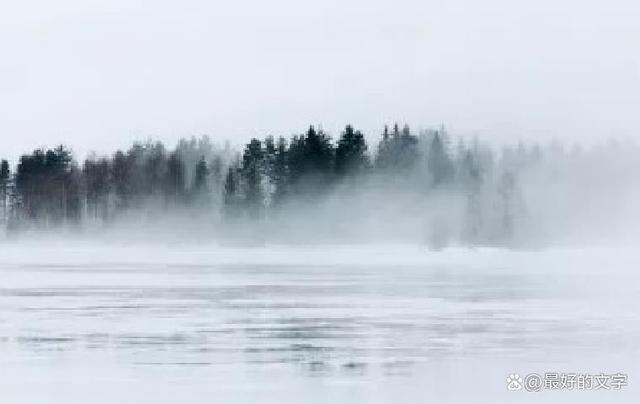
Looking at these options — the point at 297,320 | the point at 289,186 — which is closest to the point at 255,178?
the point at 289,186

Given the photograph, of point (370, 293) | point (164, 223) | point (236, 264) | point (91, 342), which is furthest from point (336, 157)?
point (91, 342)

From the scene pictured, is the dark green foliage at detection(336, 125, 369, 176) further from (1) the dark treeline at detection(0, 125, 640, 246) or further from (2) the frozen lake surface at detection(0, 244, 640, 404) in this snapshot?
(2) the frozen lake surface at detection(0, 244, 640, 404)

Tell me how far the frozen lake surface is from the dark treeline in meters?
54.9

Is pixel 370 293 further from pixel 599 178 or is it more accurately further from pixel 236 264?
pixel 599 178

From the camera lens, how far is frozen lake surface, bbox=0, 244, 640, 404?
542 inches

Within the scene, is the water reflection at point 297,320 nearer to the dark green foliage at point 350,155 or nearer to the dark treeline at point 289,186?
the dark treeline at point 289,186

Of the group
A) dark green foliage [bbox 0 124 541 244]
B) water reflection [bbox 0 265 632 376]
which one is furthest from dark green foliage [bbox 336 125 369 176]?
water reflection [bbox 0 265 632 376]

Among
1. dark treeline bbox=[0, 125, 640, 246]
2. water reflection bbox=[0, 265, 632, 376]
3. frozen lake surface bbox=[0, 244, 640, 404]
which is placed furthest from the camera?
dark treeline bbox=[0, 125, 640, 246]

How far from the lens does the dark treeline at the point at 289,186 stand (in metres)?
95.6

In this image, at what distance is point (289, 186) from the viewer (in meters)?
99.7

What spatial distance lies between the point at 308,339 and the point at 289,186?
267ft

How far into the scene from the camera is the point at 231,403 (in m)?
12.9

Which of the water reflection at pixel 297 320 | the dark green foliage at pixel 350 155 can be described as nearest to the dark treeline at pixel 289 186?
the dark green foliage at pixel 350 155

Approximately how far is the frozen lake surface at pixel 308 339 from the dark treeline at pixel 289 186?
54904mm
